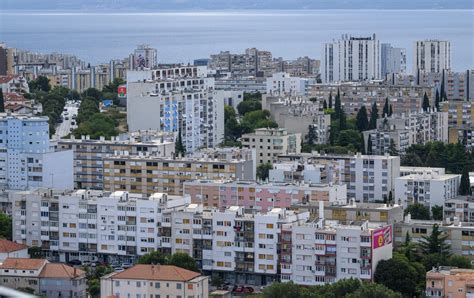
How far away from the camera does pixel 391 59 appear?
40438 millimetres

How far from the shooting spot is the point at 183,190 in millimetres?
17391

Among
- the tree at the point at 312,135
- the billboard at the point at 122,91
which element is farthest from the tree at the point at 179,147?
the billboard at the point at 122,91

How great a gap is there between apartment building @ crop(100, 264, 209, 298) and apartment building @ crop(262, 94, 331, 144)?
35.0 ft

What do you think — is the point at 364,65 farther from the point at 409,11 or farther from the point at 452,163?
the point at 409,11

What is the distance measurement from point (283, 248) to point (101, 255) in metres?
2.01

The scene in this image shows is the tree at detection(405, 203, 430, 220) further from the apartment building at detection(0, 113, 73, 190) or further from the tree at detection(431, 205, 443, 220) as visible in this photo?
the apartment building at detection(0, 113, 73, 190)

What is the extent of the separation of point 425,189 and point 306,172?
4.64 ft

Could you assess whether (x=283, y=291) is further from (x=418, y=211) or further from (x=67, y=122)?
(x=67, y=122)

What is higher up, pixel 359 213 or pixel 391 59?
pixel 391 59

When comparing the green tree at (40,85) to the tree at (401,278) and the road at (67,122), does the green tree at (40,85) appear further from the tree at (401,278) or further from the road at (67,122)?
the tree at (401,278)

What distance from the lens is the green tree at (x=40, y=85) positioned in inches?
1175

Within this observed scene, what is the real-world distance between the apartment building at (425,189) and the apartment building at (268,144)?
3.06m

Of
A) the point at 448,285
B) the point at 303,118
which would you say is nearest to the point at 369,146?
the point at 303,118

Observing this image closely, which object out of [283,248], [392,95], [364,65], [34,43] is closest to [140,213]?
[283,248]
